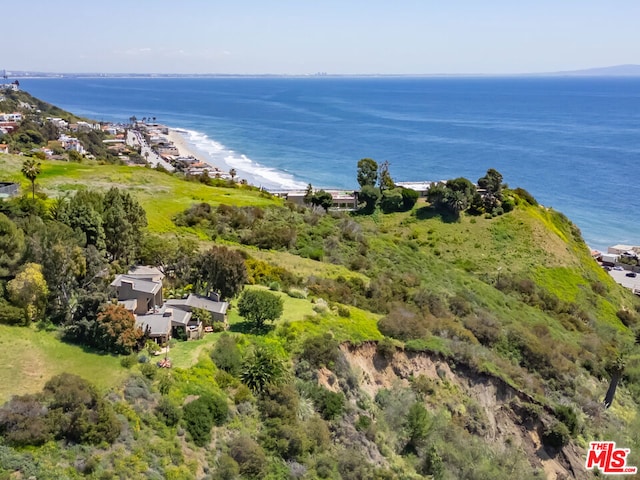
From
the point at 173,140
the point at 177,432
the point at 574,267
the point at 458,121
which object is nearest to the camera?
the point at 177,432

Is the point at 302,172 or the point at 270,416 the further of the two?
the point at 302,172

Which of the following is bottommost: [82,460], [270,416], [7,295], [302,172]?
[302,172]

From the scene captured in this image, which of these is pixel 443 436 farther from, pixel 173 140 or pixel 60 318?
pixel 173 140

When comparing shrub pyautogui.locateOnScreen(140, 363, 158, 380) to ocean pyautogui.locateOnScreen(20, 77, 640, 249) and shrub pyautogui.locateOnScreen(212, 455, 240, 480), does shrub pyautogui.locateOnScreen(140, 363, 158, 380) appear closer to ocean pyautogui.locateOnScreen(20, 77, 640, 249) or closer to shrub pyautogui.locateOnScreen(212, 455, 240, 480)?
shrub pyautogui.locateOnScreen(212, 455, 240, 480)

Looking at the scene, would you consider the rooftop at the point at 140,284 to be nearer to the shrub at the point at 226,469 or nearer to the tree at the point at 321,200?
the shrub at the point at 226,469

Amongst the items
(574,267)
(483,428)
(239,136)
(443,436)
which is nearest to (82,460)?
(443,436)

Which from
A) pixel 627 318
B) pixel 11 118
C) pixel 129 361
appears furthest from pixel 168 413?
pixel 11 118
